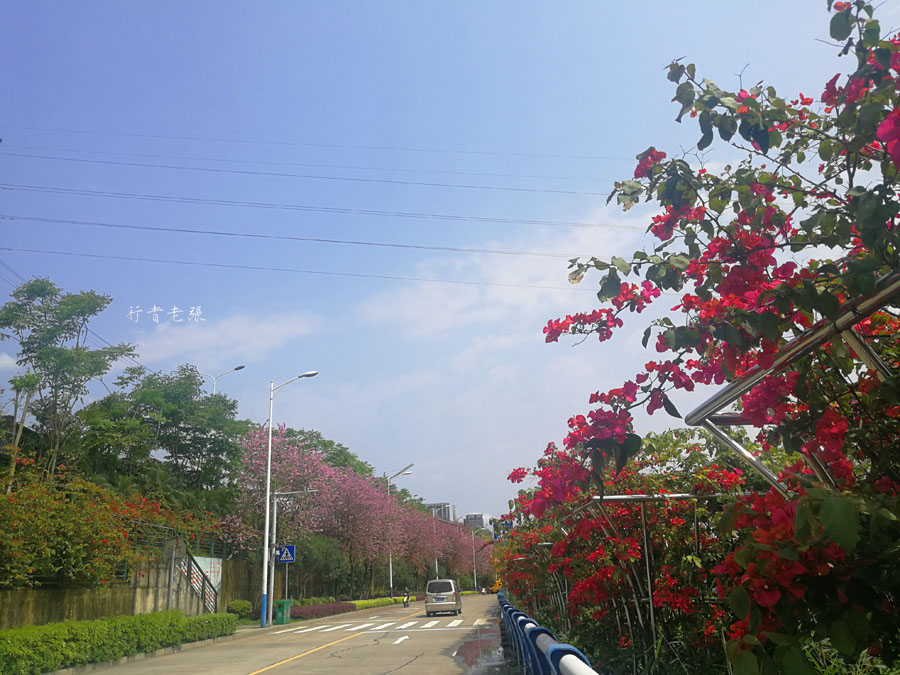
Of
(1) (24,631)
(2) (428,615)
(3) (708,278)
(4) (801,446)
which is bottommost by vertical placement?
(2) (428,615)

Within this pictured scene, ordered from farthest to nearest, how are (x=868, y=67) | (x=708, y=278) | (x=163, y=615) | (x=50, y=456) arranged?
(x=50, y=456)
(x=163, y=615)
(x=708, y=278)
(x=868, y=67)

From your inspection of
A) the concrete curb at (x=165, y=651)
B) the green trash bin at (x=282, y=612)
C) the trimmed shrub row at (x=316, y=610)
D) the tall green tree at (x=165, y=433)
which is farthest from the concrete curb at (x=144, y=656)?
the tall green tree at (x=165, y=433)

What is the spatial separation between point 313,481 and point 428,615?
31.5ft

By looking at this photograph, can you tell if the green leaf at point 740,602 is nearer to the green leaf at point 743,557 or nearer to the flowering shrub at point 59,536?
the green leaf at point 743,557

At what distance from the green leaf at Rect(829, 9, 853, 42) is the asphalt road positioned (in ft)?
35.7

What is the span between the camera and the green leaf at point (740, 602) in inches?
71.5

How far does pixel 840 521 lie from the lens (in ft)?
5.05

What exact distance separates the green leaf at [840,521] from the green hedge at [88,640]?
13.5 m

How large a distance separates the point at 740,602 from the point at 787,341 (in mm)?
1155

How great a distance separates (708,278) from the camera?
2977 mm

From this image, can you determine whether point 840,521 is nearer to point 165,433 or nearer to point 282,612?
point 282,612

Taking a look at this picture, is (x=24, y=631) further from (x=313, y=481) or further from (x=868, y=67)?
(x=313, y=481)

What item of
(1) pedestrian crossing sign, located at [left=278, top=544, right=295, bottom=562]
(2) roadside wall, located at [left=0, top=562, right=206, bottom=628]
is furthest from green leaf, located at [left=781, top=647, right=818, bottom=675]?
(1) pedestrian crossing sign, located at [left=278, top=544, right=295, bottom=562]

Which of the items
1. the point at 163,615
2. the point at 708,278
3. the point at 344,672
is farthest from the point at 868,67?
the point at 163,615
